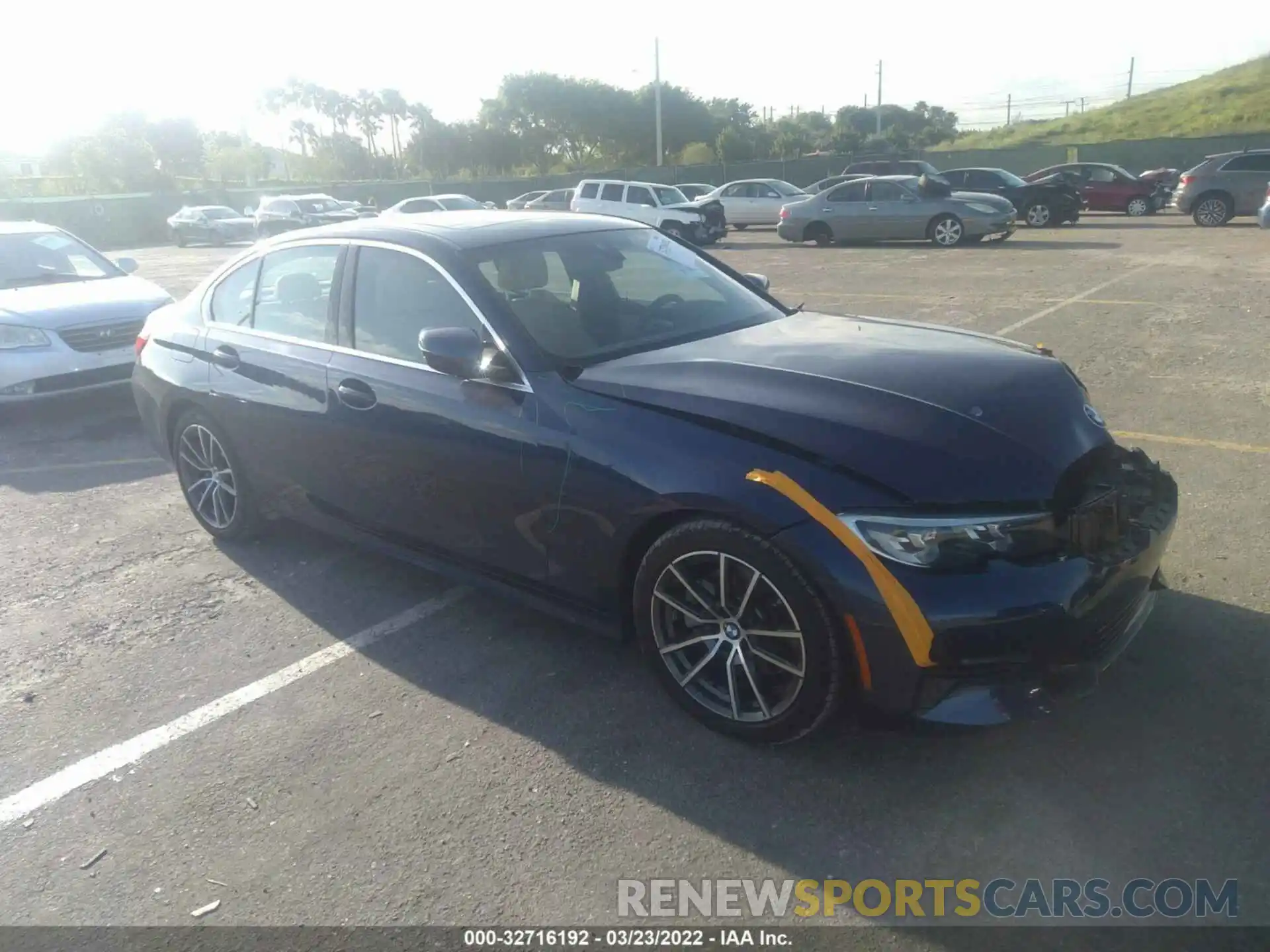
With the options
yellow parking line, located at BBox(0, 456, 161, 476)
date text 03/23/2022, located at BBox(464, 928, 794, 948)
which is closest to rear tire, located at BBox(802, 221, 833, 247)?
yellow parking line, located at BBox(0, 456, 161, 476)

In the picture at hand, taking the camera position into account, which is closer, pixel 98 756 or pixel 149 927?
pixel 149 927

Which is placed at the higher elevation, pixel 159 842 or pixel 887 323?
pixel 887 323

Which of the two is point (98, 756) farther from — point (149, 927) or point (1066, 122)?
point (1066, 122)

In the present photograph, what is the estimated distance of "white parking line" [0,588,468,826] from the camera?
3264 millimetres

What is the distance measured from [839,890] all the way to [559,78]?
75.5m

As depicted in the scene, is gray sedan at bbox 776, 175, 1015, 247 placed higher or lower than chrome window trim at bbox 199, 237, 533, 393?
lower

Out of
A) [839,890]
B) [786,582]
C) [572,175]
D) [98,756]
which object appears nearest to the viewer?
[839,890]

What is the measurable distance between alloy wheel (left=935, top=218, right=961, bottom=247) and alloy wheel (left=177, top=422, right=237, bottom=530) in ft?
58.7

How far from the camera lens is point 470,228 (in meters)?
4.31

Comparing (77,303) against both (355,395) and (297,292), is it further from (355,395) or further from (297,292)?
(355,395)

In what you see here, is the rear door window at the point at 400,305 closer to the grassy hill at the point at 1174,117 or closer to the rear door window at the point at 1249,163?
the rear door window at the point at 1249,163

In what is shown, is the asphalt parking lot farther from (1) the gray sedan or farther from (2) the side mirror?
(1) the gray sedan

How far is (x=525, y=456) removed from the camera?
3.59m

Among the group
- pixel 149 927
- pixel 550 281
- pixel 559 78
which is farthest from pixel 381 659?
pixel 559 78
